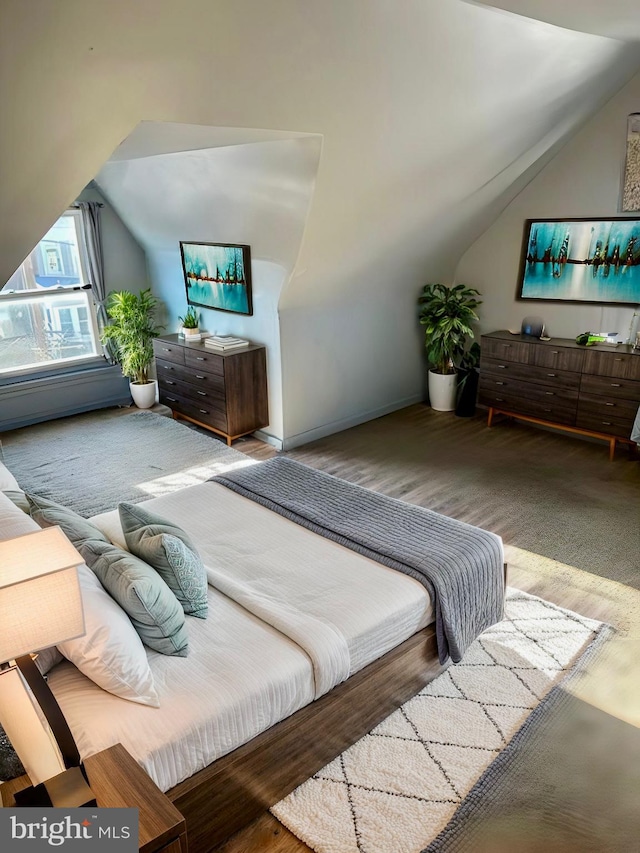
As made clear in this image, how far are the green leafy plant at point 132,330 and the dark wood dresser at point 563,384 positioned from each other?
323cm

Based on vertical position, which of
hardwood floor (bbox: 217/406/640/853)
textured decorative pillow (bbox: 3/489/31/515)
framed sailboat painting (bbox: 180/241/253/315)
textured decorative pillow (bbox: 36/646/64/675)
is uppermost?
framed sailboat painting (bbox: 180/241/253/315)

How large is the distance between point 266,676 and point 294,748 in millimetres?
284

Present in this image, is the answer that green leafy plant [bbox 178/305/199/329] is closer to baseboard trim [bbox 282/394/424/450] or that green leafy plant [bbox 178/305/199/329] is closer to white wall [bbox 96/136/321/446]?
white wall [bbox 96/136/321/446]

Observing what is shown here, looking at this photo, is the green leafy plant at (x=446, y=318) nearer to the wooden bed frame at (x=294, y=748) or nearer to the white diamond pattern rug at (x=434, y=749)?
the white diamond pattern rug at (x=434, y=749)

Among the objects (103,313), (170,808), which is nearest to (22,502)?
(170,808)

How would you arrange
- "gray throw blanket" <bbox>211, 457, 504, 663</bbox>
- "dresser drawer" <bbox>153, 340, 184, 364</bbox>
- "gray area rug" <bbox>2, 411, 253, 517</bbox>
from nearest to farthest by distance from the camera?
"gray throw blanket" <bbox>211, 457, 504, 663</bbox>, "gray area rug" <bbox>2, 411, 253, 517</bbox>, "dresser drawer" <bbox>153, 340, 184, 364</bbox>

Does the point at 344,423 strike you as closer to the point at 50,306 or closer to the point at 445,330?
the point at 445,330

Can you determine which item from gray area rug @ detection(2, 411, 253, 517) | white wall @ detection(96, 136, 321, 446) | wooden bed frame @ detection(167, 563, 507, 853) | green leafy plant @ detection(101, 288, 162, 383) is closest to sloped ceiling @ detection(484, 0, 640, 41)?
white wall @ detection(96, 136, 321, 446)

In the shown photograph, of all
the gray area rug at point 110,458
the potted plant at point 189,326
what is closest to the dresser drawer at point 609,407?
the gray area rug at point 110,458

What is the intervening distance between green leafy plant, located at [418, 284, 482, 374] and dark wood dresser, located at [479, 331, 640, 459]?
0.35 meters

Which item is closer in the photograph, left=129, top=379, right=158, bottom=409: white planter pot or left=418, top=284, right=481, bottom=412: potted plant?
left=418, top=284, right=481, bottom=412: potted plant

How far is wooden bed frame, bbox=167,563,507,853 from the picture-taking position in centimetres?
188

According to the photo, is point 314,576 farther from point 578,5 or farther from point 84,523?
point 578,5

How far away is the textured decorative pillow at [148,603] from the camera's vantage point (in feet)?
6.70
